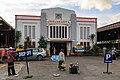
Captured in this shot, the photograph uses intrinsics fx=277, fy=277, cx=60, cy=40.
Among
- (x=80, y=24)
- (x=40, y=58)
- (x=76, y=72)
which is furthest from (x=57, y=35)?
(x=76, y=72)

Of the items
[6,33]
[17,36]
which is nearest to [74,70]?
[17,36]

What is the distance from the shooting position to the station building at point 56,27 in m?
51.9

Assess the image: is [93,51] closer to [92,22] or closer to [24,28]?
[92,22]

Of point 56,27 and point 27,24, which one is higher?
point 27,24

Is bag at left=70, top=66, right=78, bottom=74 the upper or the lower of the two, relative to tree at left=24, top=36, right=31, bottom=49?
lower

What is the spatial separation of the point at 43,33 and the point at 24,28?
3664mm

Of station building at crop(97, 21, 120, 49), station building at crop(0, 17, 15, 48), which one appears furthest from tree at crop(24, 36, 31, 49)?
station building at crop(97, 21, 120, 49)

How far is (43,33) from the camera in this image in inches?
2047

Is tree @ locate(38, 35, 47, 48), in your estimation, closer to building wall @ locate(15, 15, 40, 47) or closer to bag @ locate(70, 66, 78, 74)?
building wall @ locate(15, 15, 40, 47)

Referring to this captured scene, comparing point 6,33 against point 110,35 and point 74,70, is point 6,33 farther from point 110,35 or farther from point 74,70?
point 74,70

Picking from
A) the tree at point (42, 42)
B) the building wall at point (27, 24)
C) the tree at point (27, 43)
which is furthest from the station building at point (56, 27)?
the tree at point (27, 43)

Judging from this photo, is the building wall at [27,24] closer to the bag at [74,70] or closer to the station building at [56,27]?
the station building at [56,27]

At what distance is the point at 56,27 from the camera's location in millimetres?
51938

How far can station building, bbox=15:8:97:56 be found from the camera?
51.9 metres
